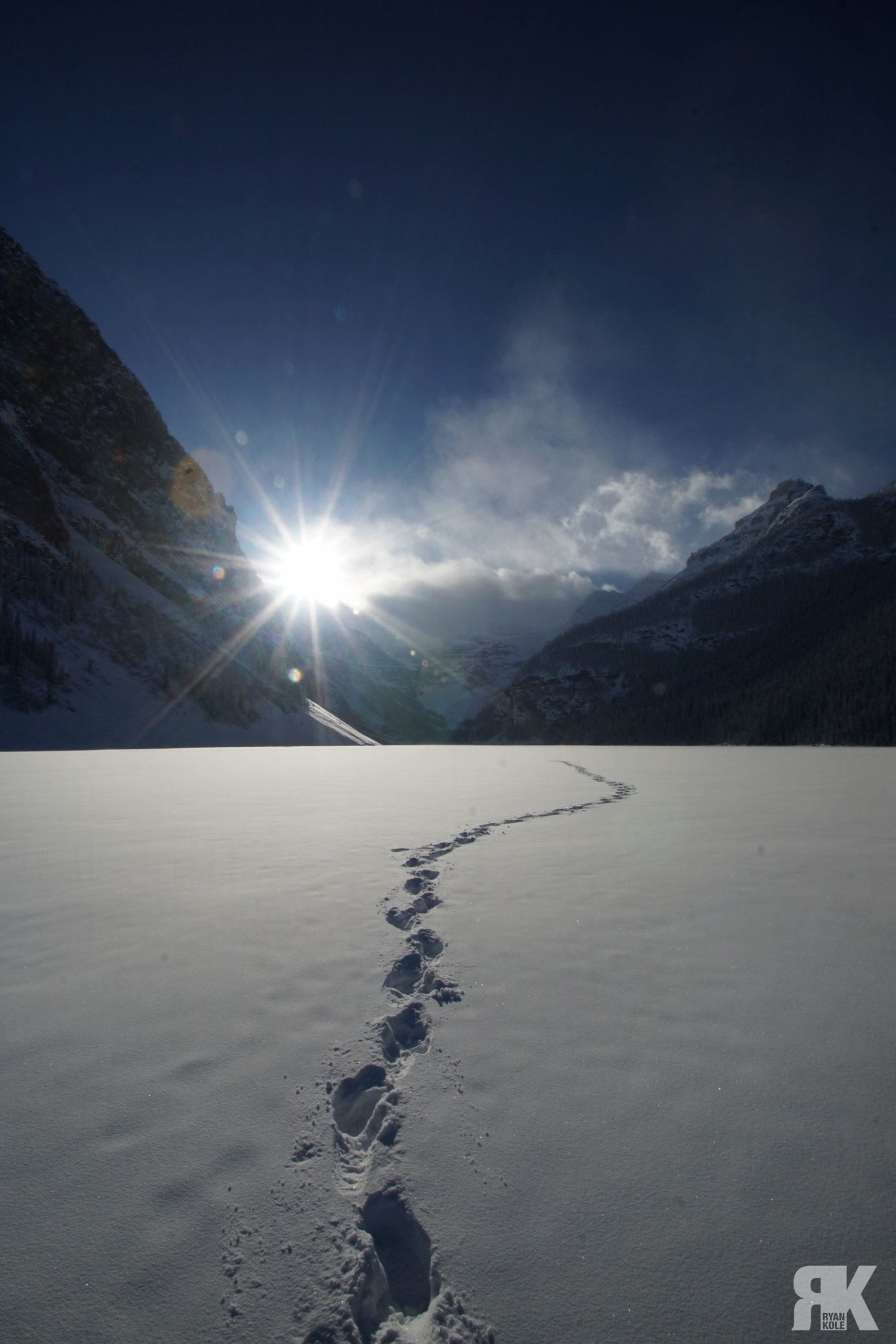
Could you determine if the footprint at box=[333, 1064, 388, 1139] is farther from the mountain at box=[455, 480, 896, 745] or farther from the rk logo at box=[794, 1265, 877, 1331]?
the mountain at box=[455, 480, 896, 745]

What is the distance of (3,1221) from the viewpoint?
222 cm

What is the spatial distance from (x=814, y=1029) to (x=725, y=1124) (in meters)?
1.38

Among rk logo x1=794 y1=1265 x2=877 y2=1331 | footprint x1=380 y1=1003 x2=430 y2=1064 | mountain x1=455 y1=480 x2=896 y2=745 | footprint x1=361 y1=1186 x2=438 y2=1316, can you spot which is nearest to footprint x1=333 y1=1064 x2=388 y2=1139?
footprint x1=380 y1=1003 x2=430 y2=1064

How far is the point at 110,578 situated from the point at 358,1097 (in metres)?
88.5

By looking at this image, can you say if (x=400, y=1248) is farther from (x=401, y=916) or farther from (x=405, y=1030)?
(x=401, y=916)

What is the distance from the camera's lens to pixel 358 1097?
314cm

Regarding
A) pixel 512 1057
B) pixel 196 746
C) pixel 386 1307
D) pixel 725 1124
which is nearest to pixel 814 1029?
pixel 725 1124

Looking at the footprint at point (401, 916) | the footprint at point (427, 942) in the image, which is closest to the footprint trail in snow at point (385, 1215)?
the footprint at point (427, 942)

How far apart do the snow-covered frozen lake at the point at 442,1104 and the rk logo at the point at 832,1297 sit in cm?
4

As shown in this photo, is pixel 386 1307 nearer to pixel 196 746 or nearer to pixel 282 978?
pixel 282 978

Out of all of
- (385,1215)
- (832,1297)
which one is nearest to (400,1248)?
(385,1215)

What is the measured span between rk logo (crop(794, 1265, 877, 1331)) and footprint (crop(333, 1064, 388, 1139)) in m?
2.02

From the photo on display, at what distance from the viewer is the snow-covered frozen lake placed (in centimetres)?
204

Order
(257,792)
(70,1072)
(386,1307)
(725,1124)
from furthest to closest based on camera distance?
1. (257,792)
2. (70,1072)
3. (725,1124)
4. (386,1307)
